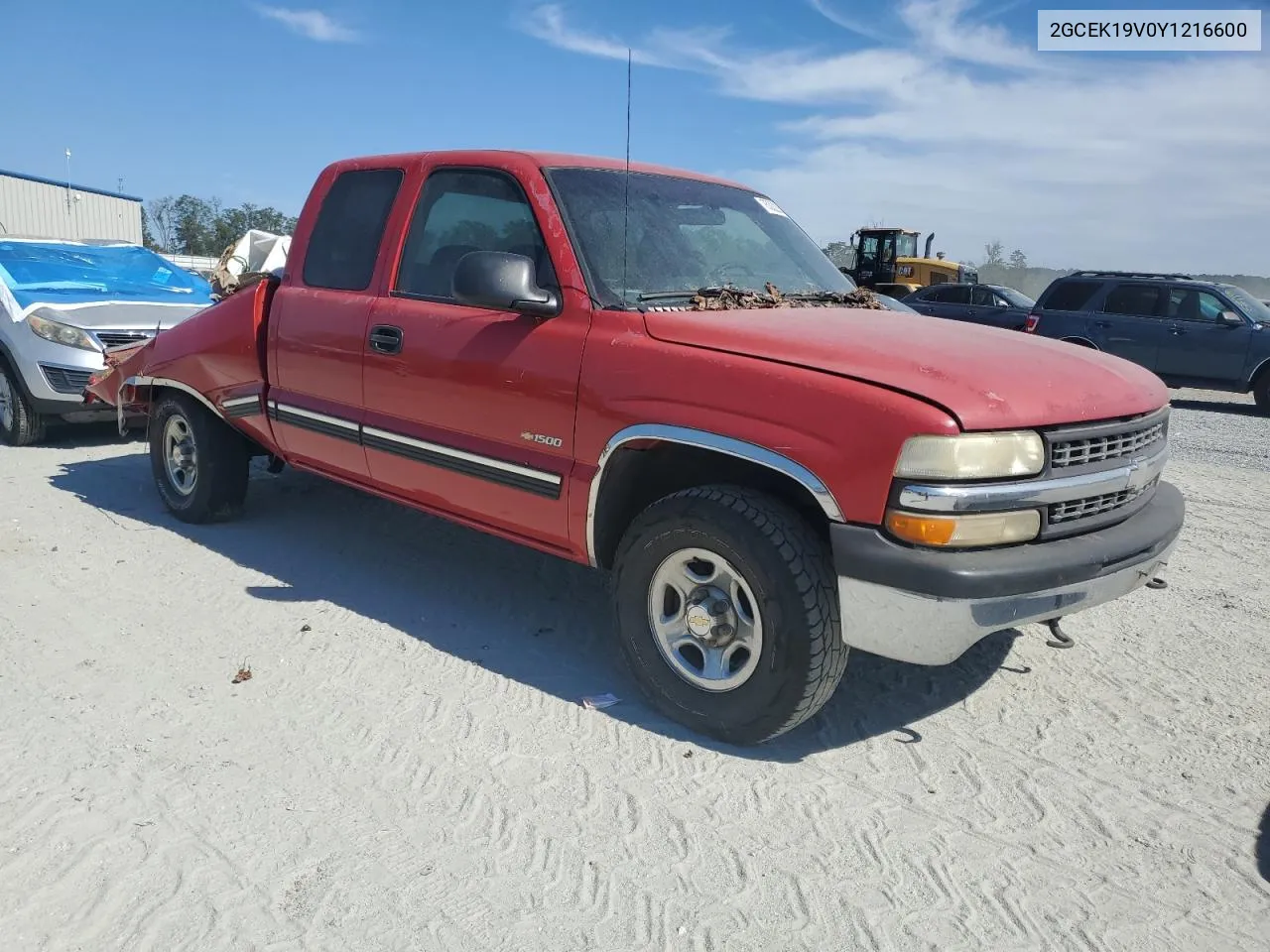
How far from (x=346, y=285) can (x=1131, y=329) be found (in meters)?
12.8

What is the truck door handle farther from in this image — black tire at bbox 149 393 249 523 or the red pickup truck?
black tire at bbox 149 393 249 523

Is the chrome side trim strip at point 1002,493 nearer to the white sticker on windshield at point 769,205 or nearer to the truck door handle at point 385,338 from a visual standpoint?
the white sticker on windshield at point 769,205

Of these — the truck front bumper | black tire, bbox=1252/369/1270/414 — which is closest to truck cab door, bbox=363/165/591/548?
the truck front bumper

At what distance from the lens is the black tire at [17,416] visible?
24.3 feet

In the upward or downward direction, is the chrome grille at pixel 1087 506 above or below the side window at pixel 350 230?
below

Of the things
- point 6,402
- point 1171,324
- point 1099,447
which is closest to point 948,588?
point 1099,447

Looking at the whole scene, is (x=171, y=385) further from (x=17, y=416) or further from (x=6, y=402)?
(x=6, y=402)

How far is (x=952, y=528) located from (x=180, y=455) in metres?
4.68

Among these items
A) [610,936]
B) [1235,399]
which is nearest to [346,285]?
[610,936]

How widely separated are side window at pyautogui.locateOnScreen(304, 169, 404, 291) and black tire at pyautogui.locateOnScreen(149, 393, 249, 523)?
132 centimetres

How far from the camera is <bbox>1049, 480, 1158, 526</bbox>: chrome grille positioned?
2.97 m

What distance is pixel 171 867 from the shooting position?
8.34 ft

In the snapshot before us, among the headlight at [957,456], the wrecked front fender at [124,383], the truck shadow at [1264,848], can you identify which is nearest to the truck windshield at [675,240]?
the headlight at [957,456]

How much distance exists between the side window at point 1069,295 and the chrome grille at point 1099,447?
485 inches
